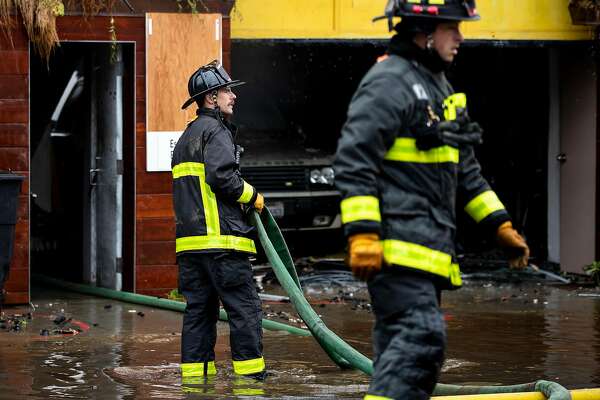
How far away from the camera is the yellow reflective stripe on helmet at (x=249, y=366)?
7.66 m

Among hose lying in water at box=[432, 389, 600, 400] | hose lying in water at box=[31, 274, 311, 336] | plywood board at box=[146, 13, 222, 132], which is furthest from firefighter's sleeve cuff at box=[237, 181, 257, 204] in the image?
plywood board at box=[146, 13, 222, 132]

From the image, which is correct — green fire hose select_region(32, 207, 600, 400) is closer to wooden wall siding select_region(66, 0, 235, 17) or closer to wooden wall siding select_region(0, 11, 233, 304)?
wooden wall siding select_region(0, 11, 233, 304)

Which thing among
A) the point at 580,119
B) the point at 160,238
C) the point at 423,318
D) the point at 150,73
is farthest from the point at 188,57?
the point at 423,318

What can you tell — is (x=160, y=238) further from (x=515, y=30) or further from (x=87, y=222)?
(x=515, y=30)

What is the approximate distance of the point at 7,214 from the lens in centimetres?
994

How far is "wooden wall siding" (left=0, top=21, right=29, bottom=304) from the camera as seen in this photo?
36.8 feet

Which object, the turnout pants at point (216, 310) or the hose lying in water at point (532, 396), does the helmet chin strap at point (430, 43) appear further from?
the turnout pants at point (216, 310)

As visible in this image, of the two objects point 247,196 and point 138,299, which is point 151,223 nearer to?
point 138,299

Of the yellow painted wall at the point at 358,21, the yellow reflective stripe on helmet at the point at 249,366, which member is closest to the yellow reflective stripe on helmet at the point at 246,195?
the yellow reflective stripe on helmet at the point at 249,366

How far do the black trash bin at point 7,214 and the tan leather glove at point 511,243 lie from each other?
5.37 metres

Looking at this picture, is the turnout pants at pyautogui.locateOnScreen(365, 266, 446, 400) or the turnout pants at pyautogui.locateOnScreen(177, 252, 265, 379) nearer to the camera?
the turnout pants at pyautogui.locateOnScreen(365, 266, 446, 400)

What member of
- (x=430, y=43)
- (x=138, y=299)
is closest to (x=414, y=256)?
(x=430, y=43)

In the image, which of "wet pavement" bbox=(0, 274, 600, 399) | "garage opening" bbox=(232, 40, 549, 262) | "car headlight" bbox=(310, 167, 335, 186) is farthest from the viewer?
"garage opening" bbox=(232, 40, 549, 262)

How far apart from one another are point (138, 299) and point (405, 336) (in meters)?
6.62
